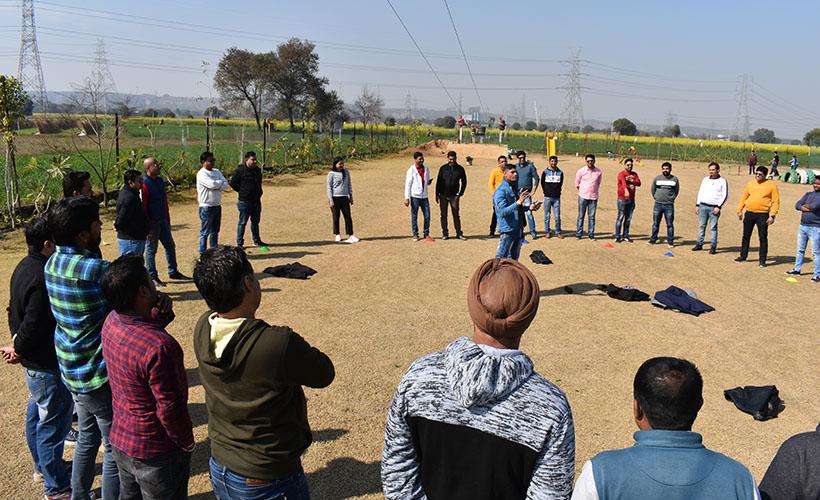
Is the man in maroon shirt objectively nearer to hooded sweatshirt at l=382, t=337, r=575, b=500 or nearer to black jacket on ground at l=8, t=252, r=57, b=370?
black jacket on ground at l=8, t=252, r=57, b=370

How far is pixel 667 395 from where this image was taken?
2010mm

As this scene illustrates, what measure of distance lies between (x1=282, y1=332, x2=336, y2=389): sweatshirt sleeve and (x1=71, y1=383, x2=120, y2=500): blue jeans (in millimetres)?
1581

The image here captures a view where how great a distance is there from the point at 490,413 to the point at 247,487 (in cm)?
133

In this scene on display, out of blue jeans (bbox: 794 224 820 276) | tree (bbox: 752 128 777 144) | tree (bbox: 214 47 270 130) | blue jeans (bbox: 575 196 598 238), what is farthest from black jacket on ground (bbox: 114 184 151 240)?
tree (bbox: 752 128 777 144)

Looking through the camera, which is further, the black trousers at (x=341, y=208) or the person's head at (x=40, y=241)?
the black trousers at (x=341, y=208)

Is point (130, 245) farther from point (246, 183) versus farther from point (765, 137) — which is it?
point (765, 137)

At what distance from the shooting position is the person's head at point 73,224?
342 centimetres

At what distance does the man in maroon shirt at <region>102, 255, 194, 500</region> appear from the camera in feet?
9.31

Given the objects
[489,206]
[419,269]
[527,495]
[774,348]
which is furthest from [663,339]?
[489,206]

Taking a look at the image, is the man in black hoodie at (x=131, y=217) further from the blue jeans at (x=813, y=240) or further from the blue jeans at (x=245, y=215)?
the blue jeans at (x=813, y=240)

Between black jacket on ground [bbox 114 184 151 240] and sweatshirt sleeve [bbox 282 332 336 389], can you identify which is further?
black jacket on ground [bbox 114 184 151 240]

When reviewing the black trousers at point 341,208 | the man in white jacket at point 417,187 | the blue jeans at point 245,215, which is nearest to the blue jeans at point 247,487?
the blue jeans at point 245,215

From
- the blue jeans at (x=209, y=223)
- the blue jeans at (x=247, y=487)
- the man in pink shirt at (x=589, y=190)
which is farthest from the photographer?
the man in pink shirt at (x=589, y=190)

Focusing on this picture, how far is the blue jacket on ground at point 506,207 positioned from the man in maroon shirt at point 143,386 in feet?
19.1
